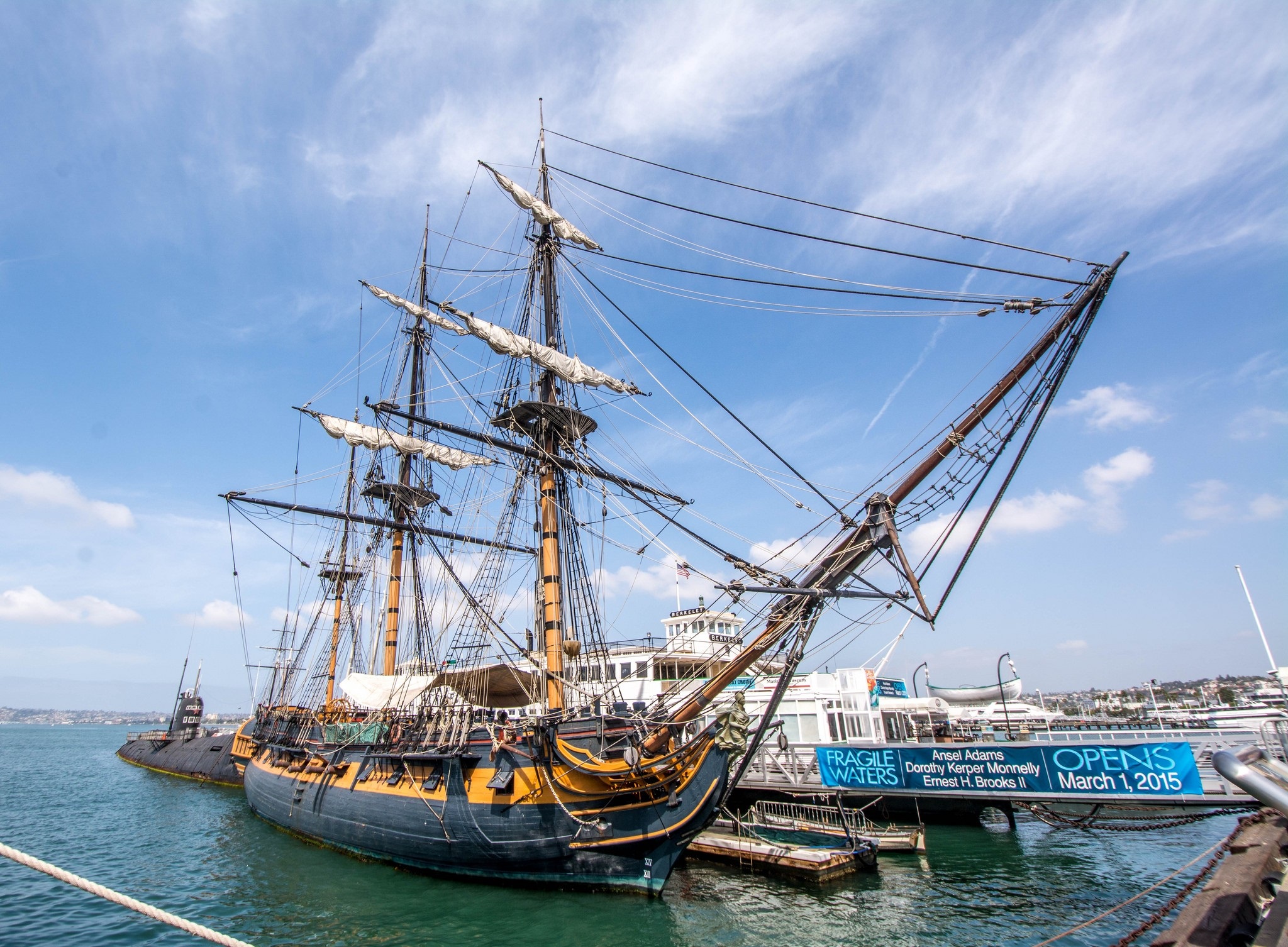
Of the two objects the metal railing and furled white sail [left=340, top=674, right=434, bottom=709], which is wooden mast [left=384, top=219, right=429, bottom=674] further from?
the metal railing

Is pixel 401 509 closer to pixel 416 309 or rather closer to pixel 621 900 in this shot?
pixel 416 309

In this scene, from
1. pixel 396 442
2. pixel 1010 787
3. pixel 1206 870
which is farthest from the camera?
pixel 396 442

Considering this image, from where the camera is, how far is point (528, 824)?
16469 mm

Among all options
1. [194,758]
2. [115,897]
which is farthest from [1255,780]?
[194,758]

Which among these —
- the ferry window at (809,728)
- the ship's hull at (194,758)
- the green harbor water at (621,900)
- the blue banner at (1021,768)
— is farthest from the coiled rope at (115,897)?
the ship's hull at (194,758)

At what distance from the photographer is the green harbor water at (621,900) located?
13.7m

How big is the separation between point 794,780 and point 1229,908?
807 inches

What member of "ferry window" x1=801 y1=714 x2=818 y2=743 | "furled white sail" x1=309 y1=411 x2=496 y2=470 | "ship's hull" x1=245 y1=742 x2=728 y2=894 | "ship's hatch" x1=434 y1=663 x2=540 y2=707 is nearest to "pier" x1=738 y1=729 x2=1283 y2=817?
"ferry window" x1=801 y1=714 x2=818 y2=743

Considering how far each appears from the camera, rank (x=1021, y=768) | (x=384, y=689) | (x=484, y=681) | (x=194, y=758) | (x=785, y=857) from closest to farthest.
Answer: (x=785, y=857)
(x=1021, y=768)
(x=484, y=681)
(x=384, y=689)
(x=194, y=758)

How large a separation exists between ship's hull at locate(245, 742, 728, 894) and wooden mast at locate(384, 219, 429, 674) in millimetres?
14406

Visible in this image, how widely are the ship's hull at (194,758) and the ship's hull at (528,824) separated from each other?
32.6 meters

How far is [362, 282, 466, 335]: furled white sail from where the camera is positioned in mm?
30891

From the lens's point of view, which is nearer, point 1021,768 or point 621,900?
point 621,900

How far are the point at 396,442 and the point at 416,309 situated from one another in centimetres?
716
